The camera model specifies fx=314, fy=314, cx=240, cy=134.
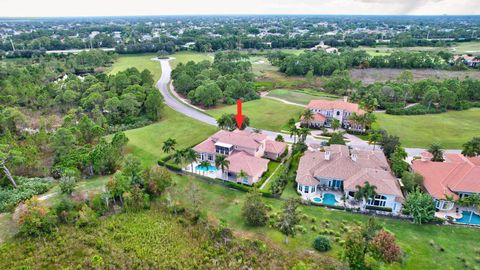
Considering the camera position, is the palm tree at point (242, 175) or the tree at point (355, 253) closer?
the tree at point (355, 253)

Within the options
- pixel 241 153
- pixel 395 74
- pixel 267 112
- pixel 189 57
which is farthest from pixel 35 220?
pixel 189 57

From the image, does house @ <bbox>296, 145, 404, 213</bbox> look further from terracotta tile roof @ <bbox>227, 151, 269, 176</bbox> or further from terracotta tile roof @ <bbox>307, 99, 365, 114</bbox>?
terracotta tile roof @ <bbox>307, 99, 365, 114</bbox>

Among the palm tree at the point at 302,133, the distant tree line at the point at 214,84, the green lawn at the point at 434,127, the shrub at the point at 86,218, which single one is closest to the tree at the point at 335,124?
the palm tree at the point at 302,133

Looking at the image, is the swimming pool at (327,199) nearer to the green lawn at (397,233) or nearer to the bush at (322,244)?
the green lawn at (397,233)

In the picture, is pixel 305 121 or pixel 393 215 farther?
pixel 305 121

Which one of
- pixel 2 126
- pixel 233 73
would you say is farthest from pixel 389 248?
Answer: pixel 233 73

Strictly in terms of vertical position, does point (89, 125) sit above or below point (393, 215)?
above

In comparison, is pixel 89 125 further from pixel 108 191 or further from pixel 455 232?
pixel 455 232
